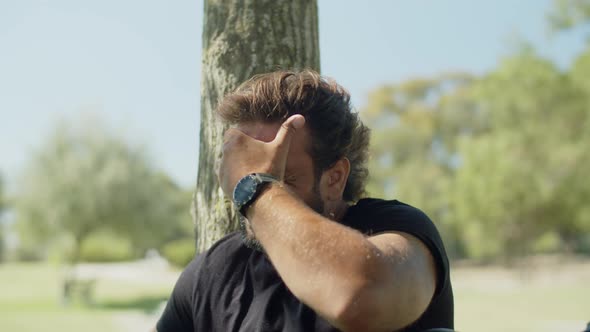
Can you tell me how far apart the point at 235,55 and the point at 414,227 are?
168 centimetres

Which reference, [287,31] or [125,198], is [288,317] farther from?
[125,198]

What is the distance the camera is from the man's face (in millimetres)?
1998

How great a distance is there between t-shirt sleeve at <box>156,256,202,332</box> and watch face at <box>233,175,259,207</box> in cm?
56

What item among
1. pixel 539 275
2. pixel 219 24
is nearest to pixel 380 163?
pixel 539 275

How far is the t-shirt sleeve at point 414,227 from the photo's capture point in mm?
1778

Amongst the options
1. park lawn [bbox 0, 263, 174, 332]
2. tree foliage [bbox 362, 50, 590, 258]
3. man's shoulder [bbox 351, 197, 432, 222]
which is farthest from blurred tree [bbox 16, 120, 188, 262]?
man's shoulder [bbox 351, 197, 432, 222]

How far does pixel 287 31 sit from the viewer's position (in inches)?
125

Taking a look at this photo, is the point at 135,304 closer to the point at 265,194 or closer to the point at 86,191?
the point at 86,191

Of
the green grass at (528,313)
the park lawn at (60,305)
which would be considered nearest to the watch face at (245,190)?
the green grass at (528,313)

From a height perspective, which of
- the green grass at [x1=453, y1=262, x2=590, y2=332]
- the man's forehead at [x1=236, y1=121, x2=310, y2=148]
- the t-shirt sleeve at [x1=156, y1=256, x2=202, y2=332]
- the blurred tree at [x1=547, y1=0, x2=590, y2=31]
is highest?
the blurred tree at [x1=547, y1=0, x2=590, y2=31]

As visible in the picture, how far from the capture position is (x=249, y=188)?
1.80m

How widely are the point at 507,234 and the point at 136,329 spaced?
22527mm

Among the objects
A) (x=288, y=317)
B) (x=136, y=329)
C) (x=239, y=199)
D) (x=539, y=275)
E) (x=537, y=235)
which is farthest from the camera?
(x=539, y=275)

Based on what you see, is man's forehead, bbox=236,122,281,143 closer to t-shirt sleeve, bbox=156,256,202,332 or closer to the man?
the man
